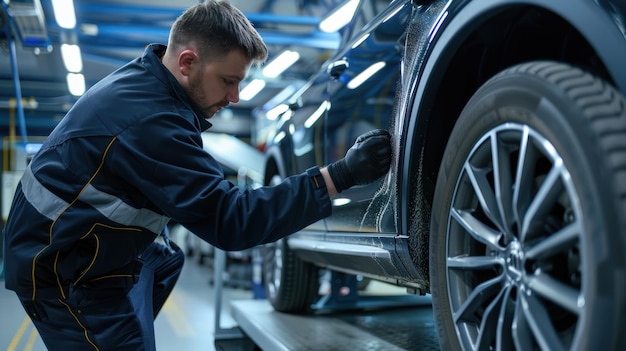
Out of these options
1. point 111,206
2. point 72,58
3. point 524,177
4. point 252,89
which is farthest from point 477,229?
point 252,89

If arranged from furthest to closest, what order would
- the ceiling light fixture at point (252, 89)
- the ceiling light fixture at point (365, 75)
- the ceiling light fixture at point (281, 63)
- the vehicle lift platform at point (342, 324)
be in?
1. the ceiling light fixture at point (252, 89)
2. the ceiling light fixture at point (281, 63)
3. the vehicle lift platform at point (342, 324)
4. the ceiling light fixture at point (365, 75)

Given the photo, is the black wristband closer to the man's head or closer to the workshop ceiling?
the man's head

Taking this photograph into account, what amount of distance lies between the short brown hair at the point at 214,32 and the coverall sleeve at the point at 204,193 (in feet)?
0.82

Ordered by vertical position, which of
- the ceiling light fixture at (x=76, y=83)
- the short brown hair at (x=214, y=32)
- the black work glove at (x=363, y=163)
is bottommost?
the black work glove at (x=363, y=163)

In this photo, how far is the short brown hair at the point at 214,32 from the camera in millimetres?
1591

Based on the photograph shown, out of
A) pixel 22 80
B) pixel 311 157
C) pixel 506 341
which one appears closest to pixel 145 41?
pixel 22 80

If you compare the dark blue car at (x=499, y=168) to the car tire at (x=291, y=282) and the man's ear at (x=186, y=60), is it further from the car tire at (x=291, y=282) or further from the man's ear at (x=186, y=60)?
the car tire at (x=291, y=282)

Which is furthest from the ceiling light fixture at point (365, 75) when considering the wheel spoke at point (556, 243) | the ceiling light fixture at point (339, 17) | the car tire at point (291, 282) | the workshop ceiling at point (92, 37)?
the ceiling light fixture at point (339, 17)

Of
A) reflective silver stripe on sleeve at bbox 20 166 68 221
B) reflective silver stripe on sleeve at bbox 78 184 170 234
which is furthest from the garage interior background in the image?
reflective silver stripe on sleeve at bbox 78 184 170 234

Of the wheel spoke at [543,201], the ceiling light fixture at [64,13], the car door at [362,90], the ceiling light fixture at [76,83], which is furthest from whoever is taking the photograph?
the ceiling light fixture at [76,83]

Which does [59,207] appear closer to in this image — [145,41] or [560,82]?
[560,82]

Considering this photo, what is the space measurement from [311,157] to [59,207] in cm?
117

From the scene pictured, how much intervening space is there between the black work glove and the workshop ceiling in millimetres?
3378

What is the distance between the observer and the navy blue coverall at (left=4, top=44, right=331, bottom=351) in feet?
4.82
